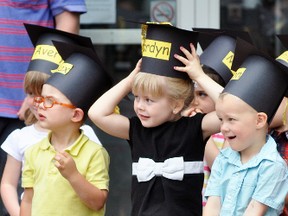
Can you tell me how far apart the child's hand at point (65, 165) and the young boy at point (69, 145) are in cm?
12

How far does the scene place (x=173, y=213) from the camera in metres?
4.25

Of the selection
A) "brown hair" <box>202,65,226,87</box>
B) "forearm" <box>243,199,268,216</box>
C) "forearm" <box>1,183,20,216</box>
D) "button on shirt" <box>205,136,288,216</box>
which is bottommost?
"forearm" <box>1,183,20,216</box>

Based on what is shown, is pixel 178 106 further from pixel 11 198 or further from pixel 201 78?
pixel 11 198

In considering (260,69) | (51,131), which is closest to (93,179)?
(51,131)

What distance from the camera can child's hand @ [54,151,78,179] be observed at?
172 inches

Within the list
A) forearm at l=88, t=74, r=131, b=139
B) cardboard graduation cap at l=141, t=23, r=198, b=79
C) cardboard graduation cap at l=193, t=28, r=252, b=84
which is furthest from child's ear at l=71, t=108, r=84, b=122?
cardboard graduation cap at l=193, t=28, r=252, b=84

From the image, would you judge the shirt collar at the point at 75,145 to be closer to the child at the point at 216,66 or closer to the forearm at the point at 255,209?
the child at the point at 216,66

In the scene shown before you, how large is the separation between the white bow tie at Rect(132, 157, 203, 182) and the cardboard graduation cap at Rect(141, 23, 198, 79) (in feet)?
1.34

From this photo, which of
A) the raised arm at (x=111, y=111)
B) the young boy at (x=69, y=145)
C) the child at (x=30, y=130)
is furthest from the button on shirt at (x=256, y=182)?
the child at (x=30, y=130)

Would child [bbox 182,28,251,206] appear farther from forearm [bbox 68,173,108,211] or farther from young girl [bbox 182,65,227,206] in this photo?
forearm [bbox 68,173,108,211]

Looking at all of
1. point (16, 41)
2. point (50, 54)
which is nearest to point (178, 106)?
point (50, 54)

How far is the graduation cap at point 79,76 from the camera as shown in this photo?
4652 mm

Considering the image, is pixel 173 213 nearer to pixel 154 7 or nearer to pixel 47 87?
pixel 47 87

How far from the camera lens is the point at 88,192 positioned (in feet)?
14.8
